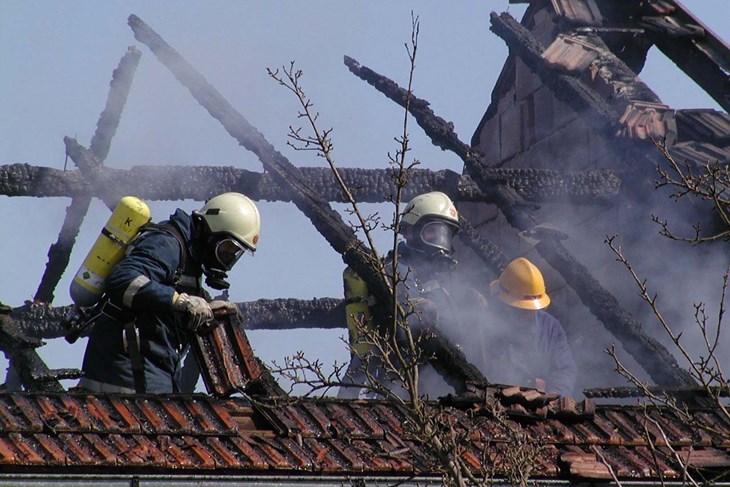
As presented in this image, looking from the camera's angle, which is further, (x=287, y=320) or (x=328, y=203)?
(x=287, y=320)

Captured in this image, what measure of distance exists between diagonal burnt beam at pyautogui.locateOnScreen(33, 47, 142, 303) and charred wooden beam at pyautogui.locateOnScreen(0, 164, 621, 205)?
46.0 inches

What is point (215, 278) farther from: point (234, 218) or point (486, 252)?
point (486, 252)

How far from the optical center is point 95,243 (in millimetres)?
9578

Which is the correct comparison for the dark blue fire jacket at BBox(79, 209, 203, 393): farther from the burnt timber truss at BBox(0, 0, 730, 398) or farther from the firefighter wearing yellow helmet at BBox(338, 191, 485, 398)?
the burnt timber truss at BBox(0, 0, 730, 398)

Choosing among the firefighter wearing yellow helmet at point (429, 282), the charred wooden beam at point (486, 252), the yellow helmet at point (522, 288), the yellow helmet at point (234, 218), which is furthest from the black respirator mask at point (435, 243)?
the charred wooden beam at point (486, 252)

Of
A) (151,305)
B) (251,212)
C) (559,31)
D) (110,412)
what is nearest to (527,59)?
(559,31)

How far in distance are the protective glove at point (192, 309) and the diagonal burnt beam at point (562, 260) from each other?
545 centimetres

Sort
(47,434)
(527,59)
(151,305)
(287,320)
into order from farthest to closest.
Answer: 1. (527,59)
2. (287,320)
3. (151,305)
4. (47,434)

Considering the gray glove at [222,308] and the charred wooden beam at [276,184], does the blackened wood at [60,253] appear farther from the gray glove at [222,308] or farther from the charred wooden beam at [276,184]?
the gray glove at [222,308]

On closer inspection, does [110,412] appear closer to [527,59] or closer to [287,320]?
[287,320]

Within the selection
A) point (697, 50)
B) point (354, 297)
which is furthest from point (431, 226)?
point (697, 50)

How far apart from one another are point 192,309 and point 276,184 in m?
6.30

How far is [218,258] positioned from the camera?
9906mm

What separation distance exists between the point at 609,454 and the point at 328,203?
6.47 metres
